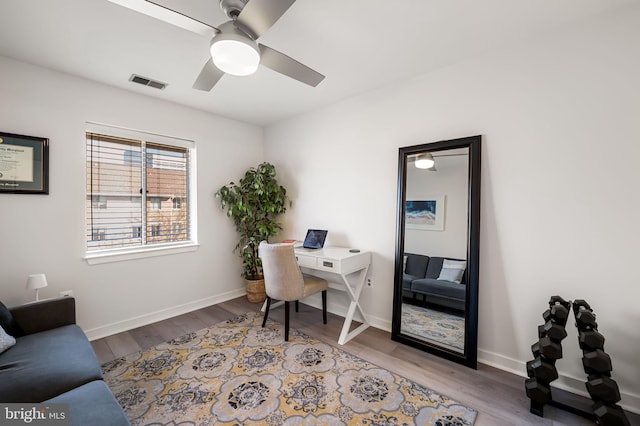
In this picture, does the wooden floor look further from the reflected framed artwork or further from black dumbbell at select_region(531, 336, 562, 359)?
the reflected framed artwork

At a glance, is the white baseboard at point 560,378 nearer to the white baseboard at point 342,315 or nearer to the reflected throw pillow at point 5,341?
the white baseboard at point 342,315

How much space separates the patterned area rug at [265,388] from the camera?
5.37 feet

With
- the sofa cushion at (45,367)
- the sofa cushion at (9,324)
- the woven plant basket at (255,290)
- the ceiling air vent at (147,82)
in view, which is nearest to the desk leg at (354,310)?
the woven plant basket at (255,290)

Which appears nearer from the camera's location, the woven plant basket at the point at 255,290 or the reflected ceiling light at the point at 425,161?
the reflected ceiling light at the point at 425,161

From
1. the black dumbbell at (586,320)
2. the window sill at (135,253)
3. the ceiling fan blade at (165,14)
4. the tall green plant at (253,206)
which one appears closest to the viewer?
the ceiling fan blade at (165,14)

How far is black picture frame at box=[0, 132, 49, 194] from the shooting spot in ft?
7.10

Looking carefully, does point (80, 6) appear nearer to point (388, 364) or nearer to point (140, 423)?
point (140, 423)

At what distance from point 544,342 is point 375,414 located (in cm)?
112

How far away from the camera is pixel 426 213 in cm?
246

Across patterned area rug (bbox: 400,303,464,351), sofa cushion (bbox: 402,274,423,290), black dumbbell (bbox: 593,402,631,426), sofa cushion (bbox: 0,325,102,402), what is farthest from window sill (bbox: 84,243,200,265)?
black dumbbell (bbox: 593,402,631,426)

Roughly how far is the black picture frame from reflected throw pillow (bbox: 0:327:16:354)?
4.04 feet

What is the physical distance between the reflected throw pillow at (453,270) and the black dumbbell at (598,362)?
87cm

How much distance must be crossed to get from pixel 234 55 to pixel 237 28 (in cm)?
13

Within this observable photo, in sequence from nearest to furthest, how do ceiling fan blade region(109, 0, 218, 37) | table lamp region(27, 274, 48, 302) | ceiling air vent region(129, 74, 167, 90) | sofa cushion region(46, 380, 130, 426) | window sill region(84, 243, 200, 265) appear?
1. sofa cushion region(46, 380, 130, 426)
2. ceiling fan blade region(109, 0, 218, 37)
3. table lamp region(27, 274, 48, 302)
4. ceiling air vent region(129, 74, 167, 90)
5. window sill region(84, 243, 200, 265)
